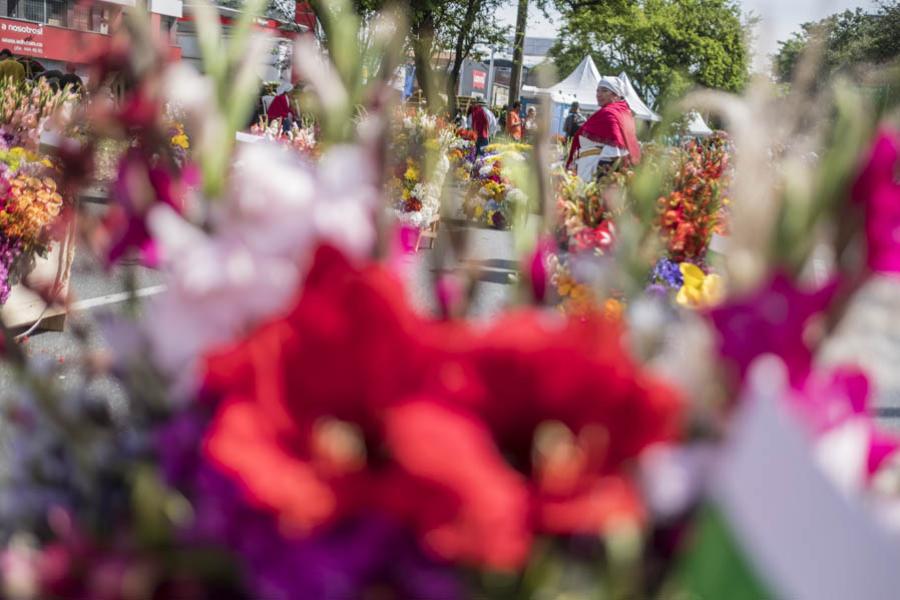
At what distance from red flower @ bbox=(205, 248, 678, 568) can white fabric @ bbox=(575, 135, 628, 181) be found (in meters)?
7.80

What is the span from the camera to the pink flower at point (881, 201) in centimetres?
51

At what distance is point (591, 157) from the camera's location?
27.8ft

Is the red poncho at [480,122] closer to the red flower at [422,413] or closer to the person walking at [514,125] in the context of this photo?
the person walking at [514,125]

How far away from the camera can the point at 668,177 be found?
4.69 meters

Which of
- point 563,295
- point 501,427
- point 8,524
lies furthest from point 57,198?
point 501,427

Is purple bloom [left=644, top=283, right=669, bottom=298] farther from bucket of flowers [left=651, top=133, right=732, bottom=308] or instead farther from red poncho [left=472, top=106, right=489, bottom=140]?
red poncho [left=472, top=106, right=489, bottom=140]

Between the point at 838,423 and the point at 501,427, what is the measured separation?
0.19 metres

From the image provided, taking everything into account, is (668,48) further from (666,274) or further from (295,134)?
(666,274)

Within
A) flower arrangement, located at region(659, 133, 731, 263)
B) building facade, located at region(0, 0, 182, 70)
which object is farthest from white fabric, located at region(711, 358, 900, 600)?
building facade, located at region(0, 0, 182, 70)

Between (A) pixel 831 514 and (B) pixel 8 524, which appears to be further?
(B) pixel 8 524

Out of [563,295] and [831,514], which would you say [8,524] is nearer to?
[831,514]

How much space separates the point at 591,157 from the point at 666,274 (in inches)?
194

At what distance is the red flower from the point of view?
0.45 meters

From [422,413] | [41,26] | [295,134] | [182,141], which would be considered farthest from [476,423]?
[41,26]
